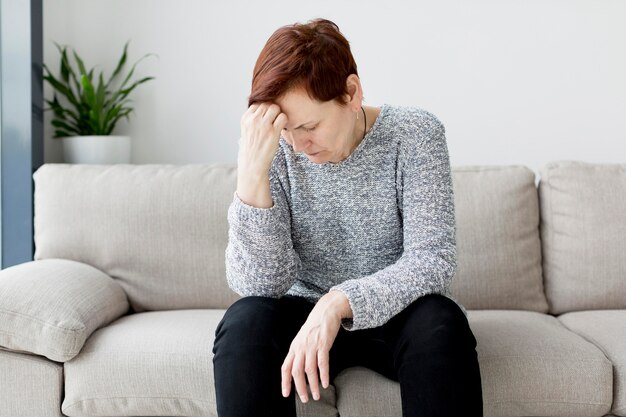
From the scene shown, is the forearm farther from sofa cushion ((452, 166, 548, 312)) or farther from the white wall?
the white wall

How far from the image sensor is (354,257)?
170 centimetres

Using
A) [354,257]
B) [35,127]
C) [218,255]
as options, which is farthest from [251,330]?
[35,127]

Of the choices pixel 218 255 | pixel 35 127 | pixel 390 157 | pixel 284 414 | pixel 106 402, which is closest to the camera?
pixel 284 414

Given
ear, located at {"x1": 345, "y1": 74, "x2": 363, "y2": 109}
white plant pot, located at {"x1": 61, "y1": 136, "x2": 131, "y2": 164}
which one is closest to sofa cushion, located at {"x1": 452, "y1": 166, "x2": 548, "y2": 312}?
ear, located at {"x1": 345, "y1": 74, "x2": 363, "y2": 109}

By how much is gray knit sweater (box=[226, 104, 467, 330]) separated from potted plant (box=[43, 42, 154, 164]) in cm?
117

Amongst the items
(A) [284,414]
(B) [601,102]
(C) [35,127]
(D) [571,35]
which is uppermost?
(D) [571,35]

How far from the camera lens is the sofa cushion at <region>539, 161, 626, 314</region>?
2.19 meters

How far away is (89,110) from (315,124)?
1.51 metres

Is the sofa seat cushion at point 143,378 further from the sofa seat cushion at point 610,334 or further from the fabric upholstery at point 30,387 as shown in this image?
the sofa seat cushion at point 610,334

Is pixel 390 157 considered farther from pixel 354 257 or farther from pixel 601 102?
pixel 601 102

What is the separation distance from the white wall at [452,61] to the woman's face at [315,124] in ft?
4.00

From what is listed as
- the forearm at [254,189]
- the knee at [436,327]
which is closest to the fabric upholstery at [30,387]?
the forearm at [254,189]

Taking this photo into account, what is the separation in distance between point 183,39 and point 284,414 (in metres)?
1.77

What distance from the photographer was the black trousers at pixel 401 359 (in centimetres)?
133
